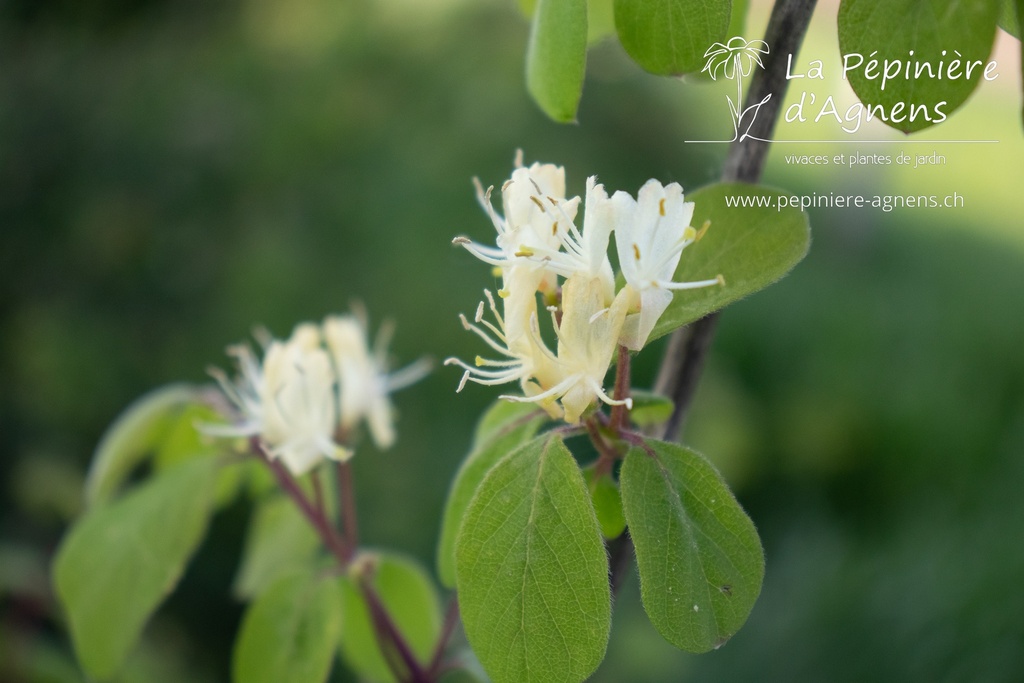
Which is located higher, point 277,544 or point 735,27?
point 735,27

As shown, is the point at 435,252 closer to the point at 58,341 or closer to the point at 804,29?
the point at 58,341

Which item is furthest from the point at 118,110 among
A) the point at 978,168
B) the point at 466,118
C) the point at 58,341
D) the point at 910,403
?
the point at 978,168

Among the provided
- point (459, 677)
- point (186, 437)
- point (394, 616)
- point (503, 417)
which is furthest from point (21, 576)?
point (503, 417)

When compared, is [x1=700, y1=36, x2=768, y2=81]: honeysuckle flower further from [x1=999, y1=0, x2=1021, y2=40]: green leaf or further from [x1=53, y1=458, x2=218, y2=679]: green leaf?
[x1=53, y1=458, x2=218, y2=679]: green leaf

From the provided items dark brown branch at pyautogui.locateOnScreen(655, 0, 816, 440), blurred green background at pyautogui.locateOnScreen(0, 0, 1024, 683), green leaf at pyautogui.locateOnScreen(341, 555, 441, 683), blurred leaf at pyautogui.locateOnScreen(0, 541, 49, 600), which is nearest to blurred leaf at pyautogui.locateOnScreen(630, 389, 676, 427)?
dark brown branch at pyautogui.locateOnScreen(655, 0, 816, 440)

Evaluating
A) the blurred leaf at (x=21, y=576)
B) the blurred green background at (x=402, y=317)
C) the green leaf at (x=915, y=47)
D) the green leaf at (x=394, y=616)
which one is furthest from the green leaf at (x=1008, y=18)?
the blurred leaf at (x=21, y=576)

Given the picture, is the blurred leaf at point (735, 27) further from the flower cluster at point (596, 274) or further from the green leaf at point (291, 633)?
the green leaf at point (291, 633)

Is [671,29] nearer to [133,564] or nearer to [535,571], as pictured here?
[535,571]
